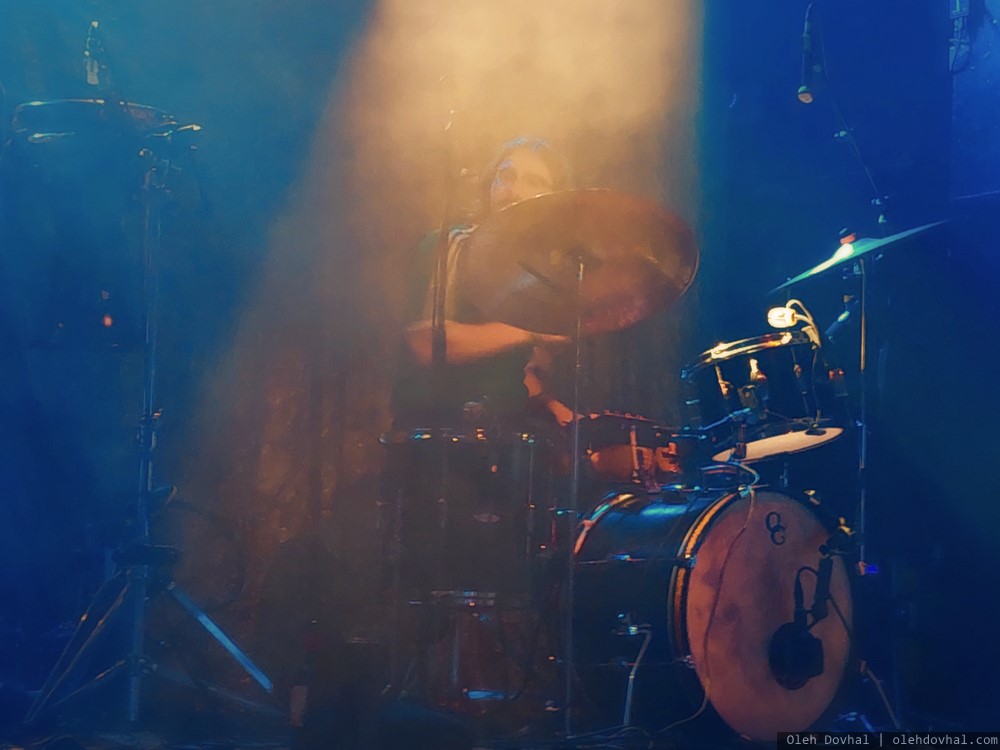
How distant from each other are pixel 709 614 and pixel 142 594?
2.12 meters

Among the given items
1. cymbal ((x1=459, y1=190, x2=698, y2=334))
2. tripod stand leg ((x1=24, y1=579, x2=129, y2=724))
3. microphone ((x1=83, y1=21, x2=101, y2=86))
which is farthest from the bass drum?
microphone ((x1=83, y1=21, x2=101, y2=86))

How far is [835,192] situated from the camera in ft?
16.1

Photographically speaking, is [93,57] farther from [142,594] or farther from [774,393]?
[774,393]

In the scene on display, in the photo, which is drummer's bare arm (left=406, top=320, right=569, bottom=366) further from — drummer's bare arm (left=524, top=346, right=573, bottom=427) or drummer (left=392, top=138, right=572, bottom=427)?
drummer's bare arm (left=524, top=346, right=573, bottom=427)

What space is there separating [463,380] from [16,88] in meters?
2.70

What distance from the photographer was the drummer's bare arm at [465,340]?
3.87 metres

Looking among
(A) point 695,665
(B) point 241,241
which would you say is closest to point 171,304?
(B) point 241,241

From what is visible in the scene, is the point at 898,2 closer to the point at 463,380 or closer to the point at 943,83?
the point at 943,83

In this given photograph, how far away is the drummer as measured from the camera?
3.85 meters

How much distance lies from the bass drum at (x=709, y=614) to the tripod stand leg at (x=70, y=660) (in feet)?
5.99

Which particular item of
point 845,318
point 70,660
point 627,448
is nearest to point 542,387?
point 627,448

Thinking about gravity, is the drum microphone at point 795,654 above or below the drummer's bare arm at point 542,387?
below

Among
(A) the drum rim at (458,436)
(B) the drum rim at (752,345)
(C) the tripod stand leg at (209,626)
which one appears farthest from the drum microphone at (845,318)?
(C) the tripod stand leg at (209,626)

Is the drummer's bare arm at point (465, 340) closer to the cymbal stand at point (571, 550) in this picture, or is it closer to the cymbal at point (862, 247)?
the cymbal stand at point (571, 550)
